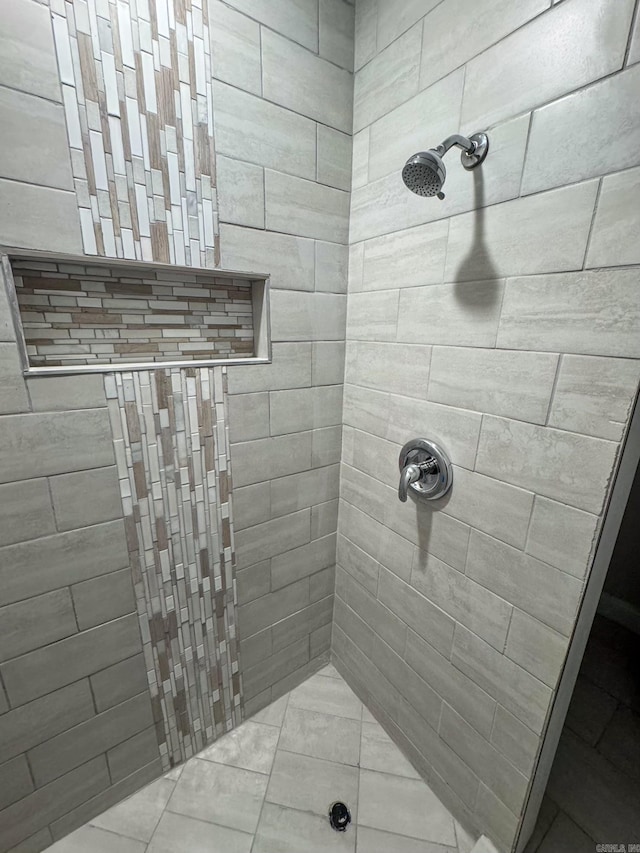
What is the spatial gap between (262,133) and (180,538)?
1.16 m

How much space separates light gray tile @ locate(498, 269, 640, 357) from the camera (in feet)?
2.08

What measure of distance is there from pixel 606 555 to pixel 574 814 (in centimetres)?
102

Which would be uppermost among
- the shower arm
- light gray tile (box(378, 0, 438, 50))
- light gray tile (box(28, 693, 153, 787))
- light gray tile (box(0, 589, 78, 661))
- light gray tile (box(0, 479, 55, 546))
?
light gray tile (box(378, 0, 438, 50))

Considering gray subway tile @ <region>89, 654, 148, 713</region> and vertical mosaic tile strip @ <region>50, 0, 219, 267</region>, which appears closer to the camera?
vertical mosaic tile strip @ <region>50, 0, 219, 267</region>

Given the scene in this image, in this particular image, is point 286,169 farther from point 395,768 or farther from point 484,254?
point 395,768

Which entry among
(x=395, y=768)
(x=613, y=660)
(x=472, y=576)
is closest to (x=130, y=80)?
(x=472, y=576)

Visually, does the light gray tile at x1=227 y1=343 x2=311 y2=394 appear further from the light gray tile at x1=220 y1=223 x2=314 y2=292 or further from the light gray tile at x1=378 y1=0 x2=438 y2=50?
the light gray tile at x1=378 y1=0 x2=438 y2=50

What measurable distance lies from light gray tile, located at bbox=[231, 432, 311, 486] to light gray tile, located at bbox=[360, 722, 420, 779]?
3.45ft

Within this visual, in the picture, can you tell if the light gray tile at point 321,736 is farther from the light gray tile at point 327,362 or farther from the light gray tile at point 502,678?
the light gray tile at point 327,362

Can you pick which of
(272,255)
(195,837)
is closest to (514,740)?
(195,837)

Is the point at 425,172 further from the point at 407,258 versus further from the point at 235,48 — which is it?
the point at 235,48

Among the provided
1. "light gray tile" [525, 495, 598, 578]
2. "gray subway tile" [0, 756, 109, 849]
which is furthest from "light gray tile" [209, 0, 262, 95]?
"gray subway tile" [0, 756, 109, 849]

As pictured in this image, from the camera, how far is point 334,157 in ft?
3.61

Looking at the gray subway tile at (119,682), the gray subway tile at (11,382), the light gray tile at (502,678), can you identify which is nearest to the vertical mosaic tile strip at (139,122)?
the gray subway tile at (11,382)
